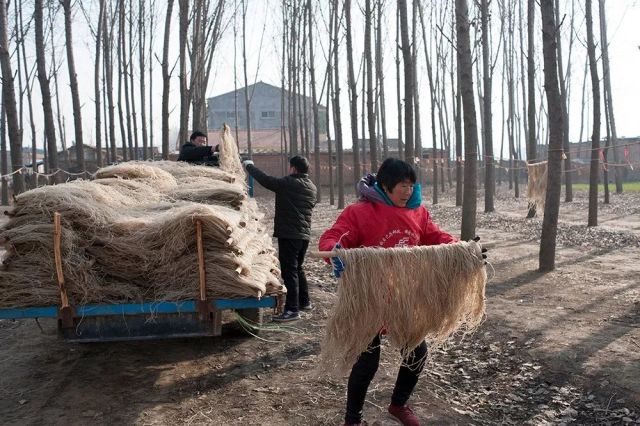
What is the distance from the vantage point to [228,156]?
7.23m

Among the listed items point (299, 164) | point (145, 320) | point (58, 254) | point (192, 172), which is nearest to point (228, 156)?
point (192, 172)

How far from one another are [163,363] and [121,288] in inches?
40.0

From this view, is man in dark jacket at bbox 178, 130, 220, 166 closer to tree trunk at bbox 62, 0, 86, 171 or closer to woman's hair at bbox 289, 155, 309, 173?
woman's hair at bbox 289, 155, 309, 173

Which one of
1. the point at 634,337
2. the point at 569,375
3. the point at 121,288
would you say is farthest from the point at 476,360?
the point at 121,288

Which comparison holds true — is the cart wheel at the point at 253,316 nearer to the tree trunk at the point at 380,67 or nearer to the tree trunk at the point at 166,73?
the tree trunk at the point at 166,73

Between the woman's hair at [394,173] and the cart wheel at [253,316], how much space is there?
8.58ft

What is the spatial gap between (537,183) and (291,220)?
9.35 m

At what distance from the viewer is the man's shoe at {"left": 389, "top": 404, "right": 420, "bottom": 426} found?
3416 millimetres

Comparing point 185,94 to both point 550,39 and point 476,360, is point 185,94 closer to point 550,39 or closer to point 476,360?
point 550,39

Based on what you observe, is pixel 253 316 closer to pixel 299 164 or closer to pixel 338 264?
pixel 299 164

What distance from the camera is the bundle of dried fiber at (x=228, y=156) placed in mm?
7086

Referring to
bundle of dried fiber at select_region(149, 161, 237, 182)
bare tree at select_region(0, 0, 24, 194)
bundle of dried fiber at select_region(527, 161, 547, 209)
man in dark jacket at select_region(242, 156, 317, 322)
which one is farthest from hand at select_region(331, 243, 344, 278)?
bundle of dried fiber at select_region(527, 161, 547, 209)

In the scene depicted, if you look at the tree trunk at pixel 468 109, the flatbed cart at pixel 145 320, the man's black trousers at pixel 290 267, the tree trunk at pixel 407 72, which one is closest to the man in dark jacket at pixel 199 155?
the man's black trousers at pixel 290 267

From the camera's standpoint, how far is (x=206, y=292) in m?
4.09
